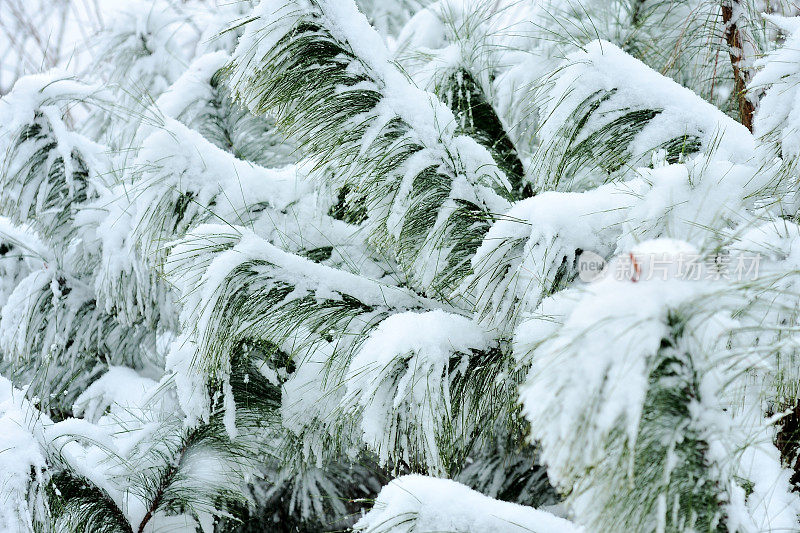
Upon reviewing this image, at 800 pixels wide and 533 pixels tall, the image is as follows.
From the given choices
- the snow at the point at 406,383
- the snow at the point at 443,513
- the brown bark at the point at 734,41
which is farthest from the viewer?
the brown bark at the point at 734,41

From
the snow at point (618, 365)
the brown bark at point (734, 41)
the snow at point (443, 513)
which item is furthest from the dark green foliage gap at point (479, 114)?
the snow at point (618, 365)

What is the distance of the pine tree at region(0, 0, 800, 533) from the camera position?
1.82ft

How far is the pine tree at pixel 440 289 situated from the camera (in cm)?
56

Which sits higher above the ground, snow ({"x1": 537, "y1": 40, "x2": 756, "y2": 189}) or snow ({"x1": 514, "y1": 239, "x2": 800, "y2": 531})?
snow ({"x1": 537, "y1": 40, "x2": 756, "y2": 189})

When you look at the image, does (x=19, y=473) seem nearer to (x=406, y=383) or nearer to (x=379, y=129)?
(x=406, y=383)

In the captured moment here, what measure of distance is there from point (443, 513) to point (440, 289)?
0.44 m

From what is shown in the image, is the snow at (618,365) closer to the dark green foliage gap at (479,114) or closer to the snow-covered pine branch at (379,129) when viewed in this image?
the snow-covered pine branch at (379,129)

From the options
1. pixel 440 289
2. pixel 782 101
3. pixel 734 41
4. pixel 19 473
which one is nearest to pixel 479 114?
pixel 734 41

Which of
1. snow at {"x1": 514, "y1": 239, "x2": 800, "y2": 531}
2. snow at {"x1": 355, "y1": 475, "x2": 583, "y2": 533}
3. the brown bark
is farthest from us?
the brown bark

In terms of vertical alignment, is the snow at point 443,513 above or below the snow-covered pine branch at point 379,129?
below

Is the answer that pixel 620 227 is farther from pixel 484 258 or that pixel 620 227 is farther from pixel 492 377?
pixel 492 377

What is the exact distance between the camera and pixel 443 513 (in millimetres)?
801

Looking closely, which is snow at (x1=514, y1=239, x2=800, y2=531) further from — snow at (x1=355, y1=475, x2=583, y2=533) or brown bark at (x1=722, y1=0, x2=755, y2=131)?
brown bark at (x1=722, y1=0, x2=755, y2=131)

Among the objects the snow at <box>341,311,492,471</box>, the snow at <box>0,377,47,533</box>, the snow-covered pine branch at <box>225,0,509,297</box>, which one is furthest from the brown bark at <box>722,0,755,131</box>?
the snow at <box>0,377,47,533</box>
